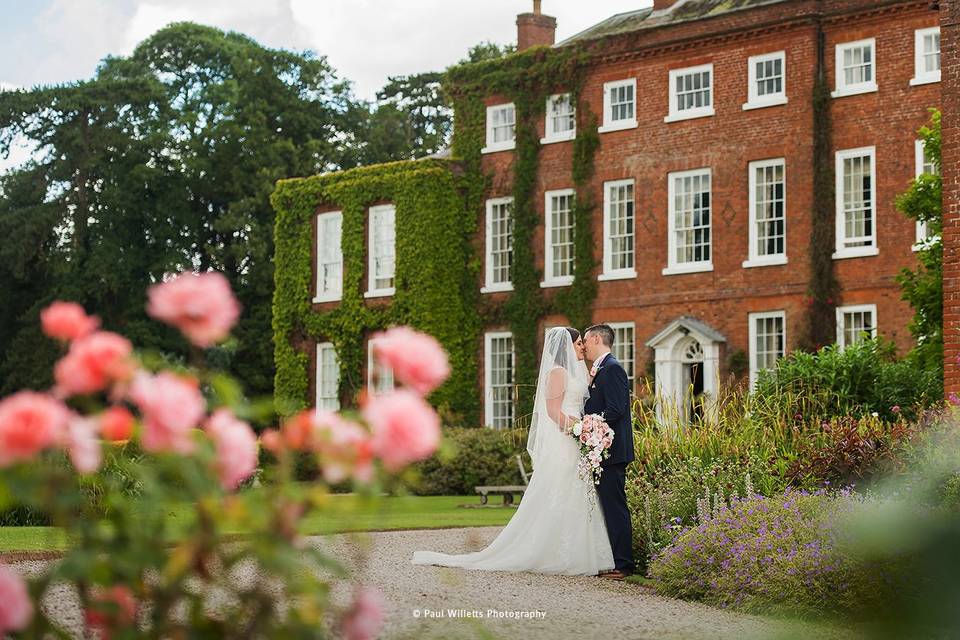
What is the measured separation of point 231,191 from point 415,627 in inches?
1629

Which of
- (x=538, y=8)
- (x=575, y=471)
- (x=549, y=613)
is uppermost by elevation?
(x=538, y=8)

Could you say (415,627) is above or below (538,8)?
below

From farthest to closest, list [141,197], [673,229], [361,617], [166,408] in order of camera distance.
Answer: [141,197] → [673,229] → [361,617] → [166,408]

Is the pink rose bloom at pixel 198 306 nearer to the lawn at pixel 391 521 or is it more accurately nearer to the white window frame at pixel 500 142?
the lawn at pixel 391 521

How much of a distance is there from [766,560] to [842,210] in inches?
820

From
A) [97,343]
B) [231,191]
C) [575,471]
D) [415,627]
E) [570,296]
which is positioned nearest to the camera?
[97,343]

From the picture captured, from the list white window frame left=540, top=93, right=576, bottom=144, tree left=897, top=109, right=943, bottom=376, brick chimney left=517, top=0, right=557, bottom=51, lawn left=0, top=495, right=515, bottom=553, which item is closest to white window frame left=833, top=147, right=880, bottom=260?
tree left=897, top=109, right=943, bottom=376

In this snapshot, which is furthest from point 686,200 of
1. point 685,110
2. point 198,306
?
point 198,306

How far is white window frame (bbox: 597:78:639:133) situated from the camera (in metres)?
33.2

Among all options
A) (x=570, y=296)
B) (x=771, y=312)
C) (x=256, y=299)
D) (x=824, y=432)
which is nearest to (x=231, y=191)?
(x=256, y=299)

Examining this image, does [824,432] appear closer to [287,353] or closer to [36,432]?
[36,432]

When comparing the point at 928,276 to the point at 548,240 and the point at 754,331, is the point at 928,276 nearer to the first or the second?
the point at 754,331

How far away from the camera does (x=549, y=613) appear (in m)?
9.23

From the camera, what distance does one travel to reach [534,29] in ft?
126
